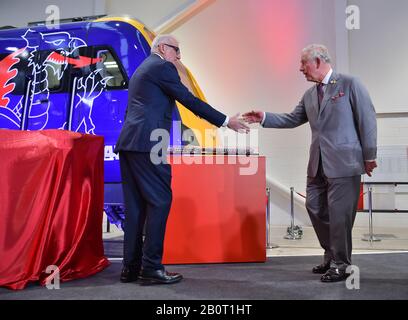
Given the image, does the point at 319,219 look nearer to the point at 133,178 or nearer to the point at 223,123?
the point at 223,123

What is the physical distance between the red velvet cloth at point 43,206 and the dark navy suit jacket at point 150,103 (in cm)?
42

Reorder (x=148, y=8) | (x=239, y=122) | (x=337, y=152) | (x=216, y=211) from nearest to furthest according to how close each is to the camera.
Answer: (x=337, y=152), (x=239, y=122), (x=216, y=211), (x=148, y=8)

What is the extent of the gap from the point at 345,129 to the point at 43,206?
1.93 metres

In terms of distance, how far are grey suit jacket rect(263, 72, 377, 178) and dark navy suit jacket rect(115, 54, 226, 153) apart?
0.71 m

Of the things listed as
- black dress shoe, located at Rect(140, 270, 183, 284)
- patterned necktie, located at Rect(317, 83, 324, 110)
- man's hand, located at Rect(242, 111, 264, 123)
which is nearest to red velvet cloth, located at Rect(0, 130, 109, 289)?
black dress shoe, located at Rect(140, 270, 183, 284)

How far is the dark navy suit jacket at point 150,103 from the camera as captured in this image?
2387mm

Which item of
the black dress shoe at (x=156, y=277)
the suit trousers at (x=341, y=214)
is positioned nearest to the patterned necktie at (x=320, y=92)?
the suit trousers at (x=341, y=214)

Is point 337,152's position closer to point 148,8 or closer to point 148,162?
point 148,162

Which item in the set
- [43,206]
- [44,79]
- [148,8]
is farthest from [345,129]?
[148,8]

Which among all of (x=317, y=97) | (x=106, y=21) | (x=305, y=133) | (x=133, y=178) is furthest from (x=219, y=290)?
(x=305, y=133)

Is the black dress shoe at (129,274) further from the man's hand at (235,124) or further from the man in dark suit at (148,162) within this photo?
the man's hand at (235,124)

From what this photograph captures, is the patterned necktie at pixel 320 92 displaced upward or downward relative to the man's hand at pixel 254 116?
upward

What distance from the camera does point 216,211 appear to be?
3.11m
